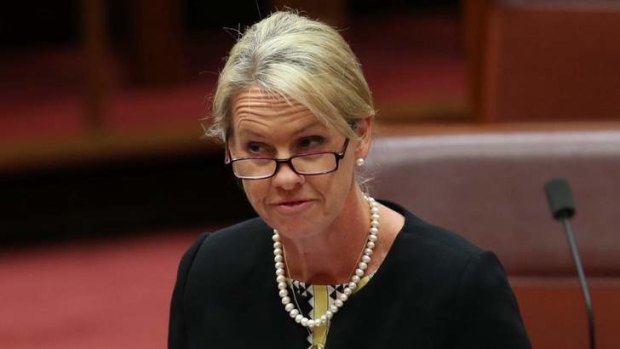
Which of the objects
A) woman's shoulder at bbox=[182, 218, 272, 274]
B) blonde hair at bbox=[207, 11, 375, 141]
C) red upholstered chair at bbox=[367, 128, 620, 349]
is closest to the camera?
blonde hair at bbox=[207, 11, 375, 141]

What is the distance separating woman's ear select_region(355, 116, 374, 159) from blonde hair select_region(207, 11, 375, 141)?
12 millimetres

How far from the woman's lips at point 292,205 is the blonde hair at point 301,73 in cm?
8

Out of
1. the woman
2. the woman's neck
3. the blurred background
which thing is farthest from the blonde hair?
the blurred background

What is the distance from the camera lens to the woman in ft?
4.21

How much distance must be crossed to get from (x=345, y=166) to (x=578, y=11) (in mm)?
1619

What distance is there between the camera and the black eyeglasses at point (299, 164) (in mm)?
1288

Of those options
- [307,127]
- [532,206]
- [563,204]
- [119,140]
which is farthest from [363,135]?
[119,140]

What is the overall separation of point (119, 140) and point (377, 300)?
2631mm

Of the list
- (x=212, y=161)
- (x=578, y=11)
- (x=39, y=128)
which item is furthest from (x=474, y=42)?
(x=39, y=128)

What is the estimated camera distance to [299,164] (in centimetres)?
129

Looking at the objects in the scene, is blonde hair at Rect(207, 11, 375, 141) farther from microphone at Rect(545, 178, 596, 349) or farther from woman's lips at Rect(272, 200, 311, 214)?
microphone at Rect(545, 178, 596, 349)

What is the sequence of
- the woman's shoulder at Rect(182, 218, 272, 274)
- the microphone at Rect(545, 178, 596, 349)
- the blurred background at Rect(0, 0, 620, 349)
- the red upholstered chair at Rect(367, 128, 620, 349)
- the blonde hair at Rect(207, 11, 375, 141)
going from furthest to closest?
the blurred background at Rect(0, 0, 620, 349) → the red upholstered chair at Rect(367, 128, 620, 349) → the microphone at Rect(545, 178, 596, 349) → the woman's shoulder at Rect(182, 218, 272, 274) → the blonde hair at Rect(207, 11, 375, 141)

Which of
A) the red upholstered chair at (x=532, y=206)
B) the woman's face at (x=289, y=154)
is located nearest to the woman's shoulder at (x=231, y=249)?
the woman's face at (x=289, y=154)

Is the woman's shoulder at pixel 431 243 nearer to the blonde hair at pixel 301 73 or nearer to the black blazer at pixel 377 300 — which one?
the black blazer at pixel 377 300
